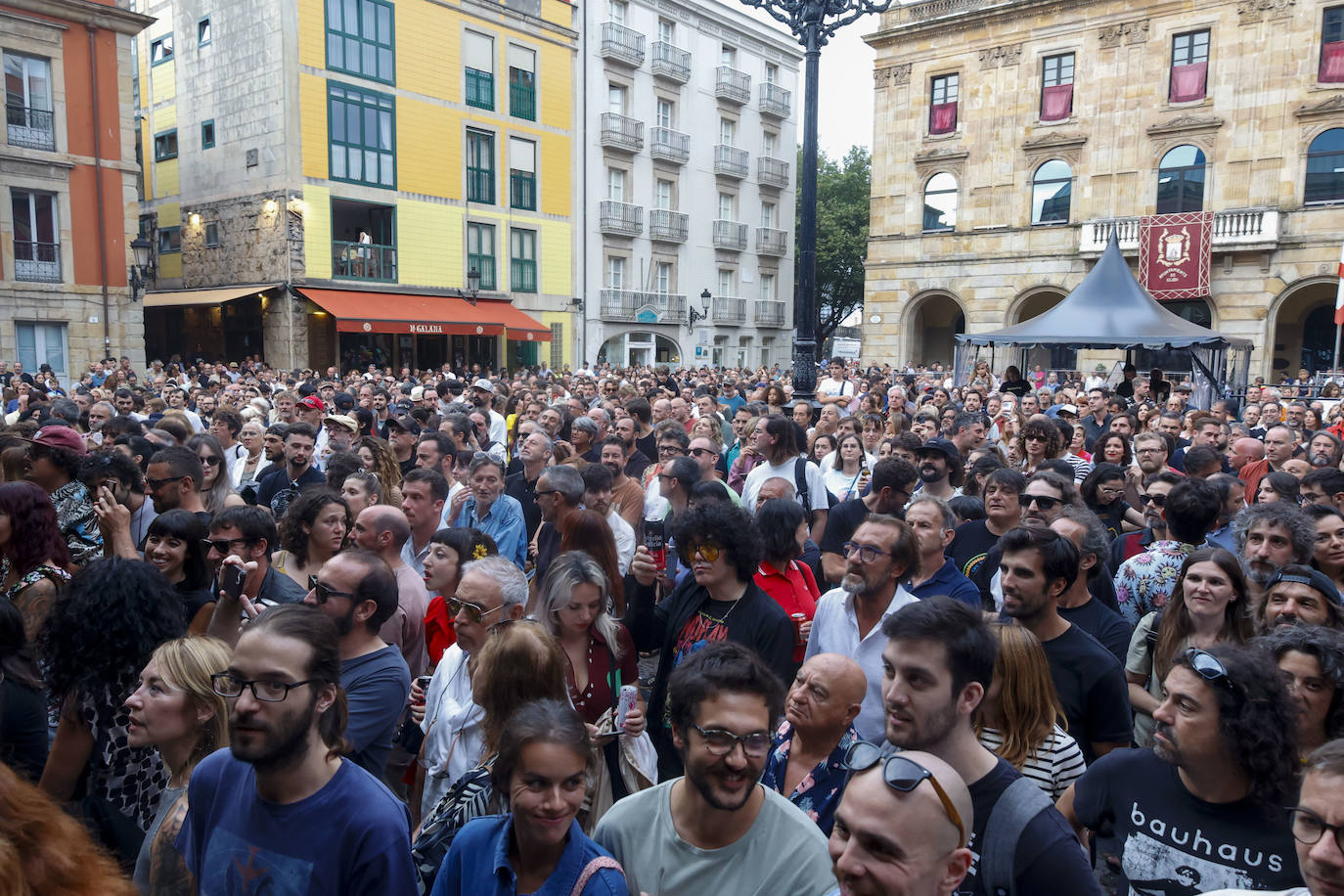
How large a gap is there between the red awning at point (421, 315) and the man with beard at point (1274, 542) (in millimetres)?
22648

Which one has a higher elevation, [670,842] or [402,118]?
[402,118]

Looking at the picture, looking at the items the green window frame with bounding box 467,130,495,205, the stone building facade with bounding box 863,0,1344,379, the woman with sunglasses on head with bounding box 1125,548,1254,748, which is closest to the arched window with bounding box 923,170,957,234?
the stone building facade with bounding box 863,0,1344,379

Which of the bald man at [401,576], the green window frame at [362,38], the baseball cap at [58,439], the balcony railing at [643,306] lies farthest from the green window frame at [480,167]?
the bald man at [401,576]

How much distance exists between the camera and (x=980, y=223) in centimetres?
2992

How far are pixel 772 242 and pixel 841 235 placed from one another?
238 inches

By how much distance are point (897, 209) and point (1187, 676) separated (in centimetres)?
3124

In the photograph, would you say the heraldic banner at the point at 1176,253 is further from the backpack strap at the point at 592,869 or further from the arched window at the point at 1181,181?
the backpack strap at the point at 592,869

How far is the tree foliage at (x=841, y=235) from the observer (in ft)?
144

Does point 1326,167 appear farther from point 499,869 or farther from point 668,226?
point 499,869

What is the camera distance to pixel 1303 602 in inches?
137

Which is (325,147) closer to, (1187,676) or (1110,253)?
(1110,253)

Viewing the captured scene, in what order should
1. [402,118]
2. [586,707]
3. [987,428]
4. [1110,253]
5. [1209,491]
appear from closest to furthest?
1. [586,707]
2. [1209,491]
3. [987,428]
4. [1110,253]
5. [402,118]

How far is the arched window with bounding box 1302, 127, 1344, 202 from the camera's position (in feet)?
80.8

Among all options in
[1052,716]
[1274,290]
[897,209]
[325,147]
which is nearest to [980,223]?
[897,209]
